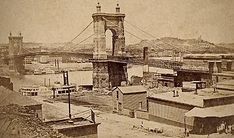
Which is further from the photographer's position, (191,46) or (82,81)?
(191,46)

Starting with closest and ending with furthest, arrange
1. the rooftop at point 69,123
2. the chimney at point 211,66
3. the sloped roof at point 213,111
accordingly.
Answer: the rooftop at point 69,123 → the sloped roof at point 213,111 → the chimney at point 211,66

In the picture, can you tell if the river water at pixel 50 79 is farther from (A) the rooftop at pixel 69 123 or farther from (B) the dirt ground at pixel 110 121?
(A) the rooftop at pixel 69 123

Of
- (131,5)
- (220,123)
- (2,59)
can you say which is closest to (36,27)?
(2,59)

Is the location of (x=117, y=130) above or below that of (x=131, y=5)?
below

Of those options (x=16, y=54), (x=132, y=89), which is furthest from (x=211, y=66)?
(x=16, y=54)

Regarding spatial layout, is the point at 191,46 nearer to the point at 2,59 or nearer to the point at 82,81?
the point at 82,81

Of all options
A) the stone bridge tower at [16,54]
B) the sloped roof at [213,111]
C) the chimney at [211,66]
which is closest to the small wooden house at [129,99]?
the sloped roof at [213,111]
